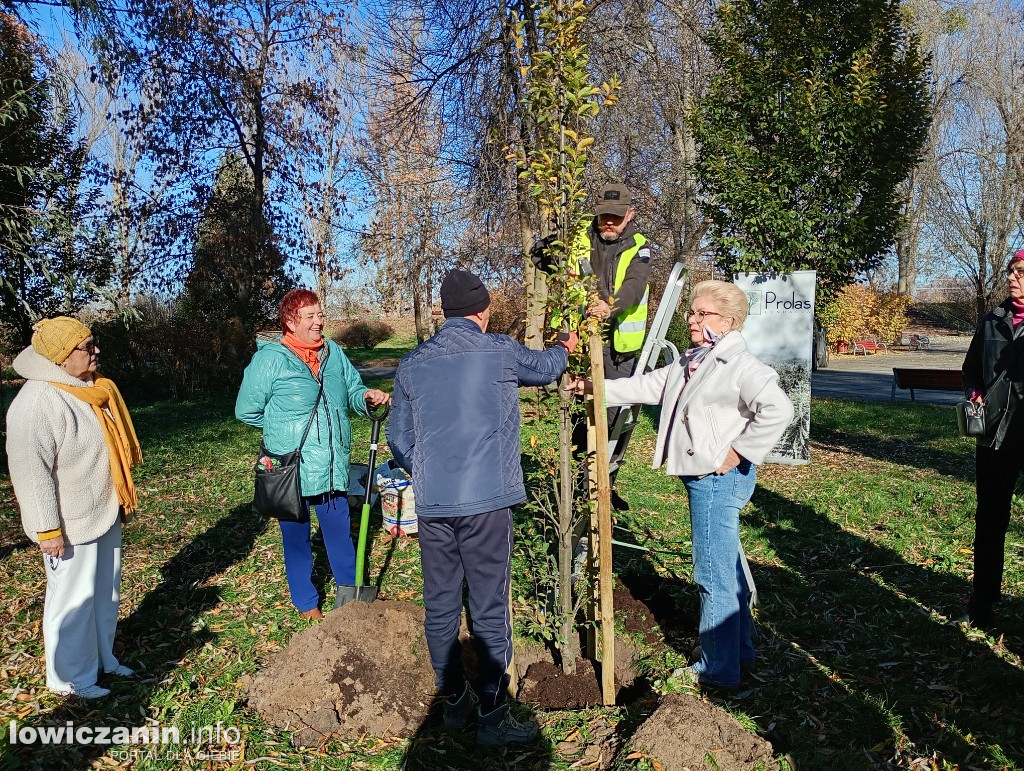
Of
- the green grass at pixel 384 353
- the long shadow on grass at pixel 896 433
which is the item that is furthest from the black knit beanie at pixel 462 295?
the green grass at pixel 384 353

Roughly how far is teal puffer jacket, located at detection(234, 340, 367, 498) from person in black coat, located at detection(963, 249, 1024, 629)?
3769mm

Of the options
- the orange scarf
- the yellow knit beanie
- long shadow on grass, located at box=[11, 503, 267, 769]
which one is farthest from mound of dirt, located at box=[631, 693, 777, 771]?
the yellow knit beanie

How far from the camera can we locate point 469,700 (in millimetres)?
3336

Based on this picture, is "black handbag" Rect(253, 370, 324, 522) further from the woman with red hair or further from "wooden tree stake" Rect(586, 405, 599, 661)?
"wooden tree stake" Rect(586, 405, 599, 661)

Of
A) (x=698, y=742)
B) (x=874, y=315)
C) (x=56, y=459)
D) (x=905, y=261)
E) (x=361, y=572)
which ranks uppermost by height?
(x=905, y=261)

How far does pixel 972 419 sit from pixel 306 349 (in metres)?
3.91

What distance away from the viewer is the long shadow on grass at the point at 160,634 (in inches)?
127

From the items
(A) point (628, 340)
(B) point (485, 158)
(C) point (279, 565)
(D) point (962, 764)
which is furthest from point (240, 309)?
(D) point (962, 764)

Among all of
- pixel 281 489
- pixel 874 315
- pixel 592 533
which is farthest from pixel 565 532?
pixel 874 315

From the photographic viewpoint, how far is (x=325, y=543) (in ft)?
14.2

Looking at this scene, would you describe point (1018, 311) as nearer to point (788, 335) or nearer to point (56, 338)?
point (788, 335)

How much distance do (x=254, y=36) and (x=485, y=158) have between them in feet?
30.7

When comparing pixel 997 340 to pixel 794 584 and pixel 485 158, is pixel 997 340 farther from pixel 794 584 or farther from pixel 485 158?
pixel 485 158

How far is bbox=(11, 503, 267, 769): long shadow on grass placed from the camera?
3227 millimetres
